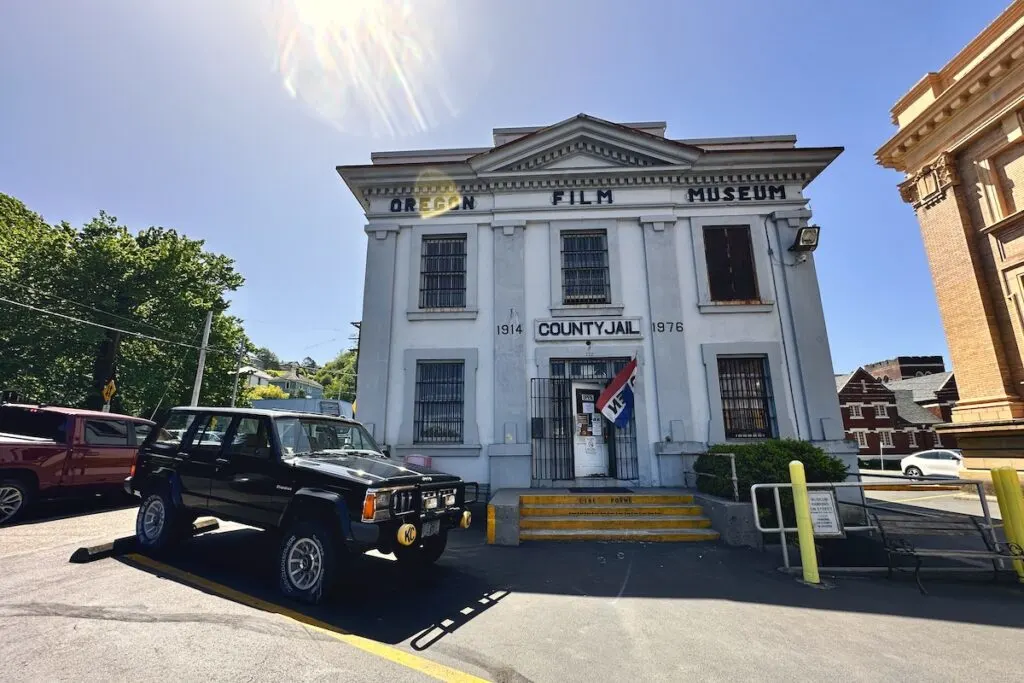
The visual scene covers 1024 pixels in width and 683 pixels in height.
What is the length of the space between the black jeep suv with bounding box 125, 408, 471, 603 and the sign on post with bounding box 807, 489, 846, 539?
460 cm

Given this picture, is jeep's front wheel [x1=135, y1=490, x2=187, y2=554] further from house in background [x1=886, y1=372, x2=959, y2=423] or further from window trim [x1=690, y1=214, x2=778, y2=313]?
house in background [x1=886, y1=372, x2=959, y2=423]

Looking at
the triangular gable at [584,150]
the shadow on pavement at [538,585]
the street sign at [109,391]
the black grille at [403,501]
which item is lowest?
the shadow on pavement at [538,585]

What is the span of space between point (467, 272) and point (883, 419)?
146ft

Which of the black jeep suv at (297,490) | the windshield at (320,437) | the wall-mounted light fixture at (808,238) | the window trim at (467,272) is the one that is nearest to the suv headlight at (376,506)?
the black jeep suv at (297,490)

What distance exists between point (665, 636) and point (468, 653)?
1756mm

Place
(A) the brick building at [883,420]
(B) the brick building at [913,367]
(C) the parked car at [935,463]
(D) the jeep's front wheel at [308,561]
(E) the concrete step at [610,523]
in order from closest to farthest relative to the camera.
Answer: (D) the jeep's front wheel at [308,561] < (E) the concrete step at [610,523] < (C) the parked car at [935,463] < (A) the brick building at [883,420] < (B) the brick building at [913,367]

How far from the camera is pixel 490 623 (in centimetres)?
398

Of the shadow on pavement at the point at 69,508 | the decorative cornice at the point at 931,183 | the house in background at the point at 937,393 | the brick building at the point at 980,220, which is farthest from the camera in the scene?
the house in background at the point at 937,393

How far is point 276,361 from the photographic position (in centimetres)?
8525

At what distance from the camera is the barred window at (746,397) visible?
9953 mm

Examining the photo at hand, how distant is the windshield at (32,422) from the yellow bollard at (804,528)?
12435 millimetres

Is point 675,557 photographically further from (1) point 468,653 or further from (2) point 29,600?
(2) point 29,600

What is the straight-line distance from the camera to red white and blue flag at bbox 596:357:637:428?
369 inches

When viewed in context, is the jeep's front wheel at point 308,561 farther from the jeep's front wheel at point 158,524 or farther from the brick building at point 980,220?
the brick building at point 980,220
